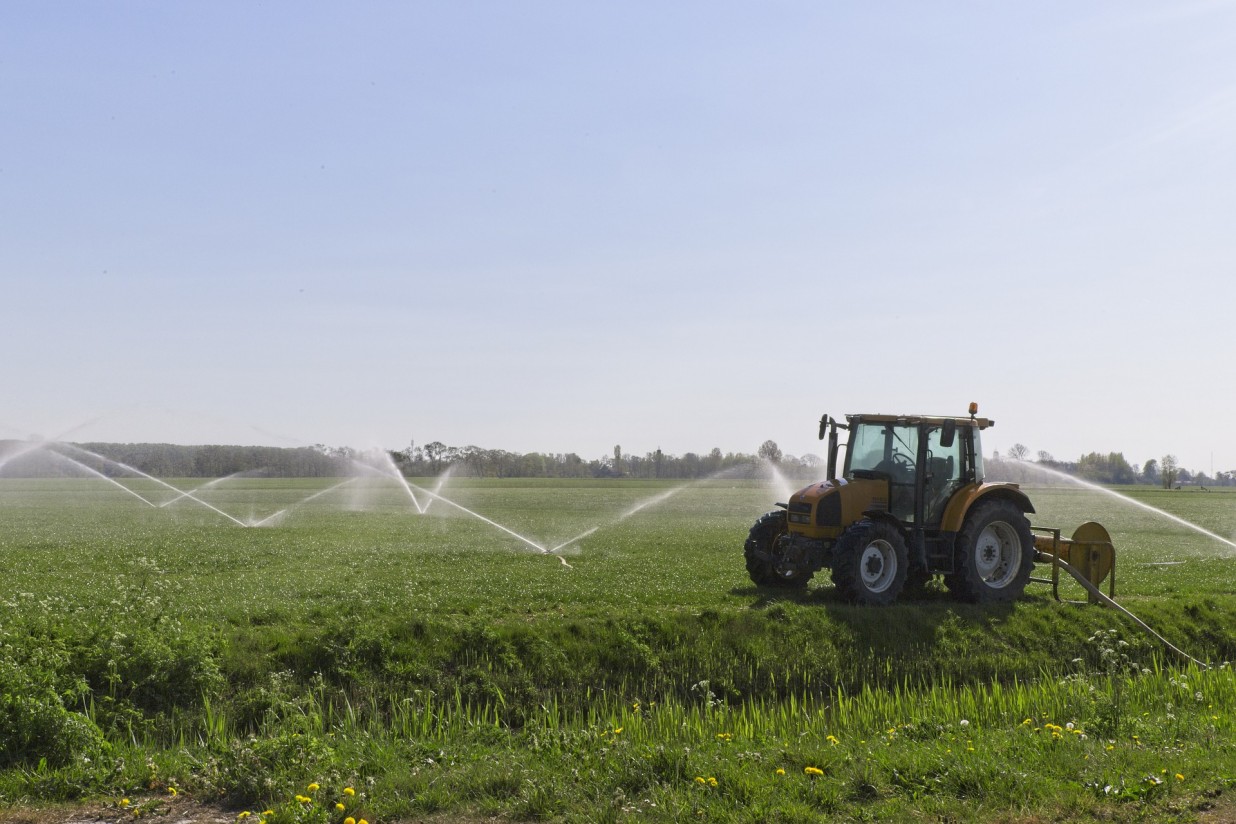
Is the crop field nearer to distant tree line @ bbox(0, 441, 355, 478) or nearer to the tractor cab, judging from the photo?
the tractor cab

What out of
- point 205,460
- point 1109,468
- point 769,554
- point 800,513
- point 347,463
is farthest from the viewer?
point 1109,468

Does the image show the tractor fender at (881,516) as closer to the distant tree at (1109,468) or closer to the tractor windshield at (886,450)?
the tractor windshield at (886,450)

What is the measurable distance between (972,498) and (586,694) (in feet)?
25.9

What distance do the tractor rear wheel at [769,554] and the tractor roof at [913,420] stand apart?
227 cm

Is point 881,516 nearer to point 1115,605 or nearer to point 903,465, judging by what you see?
point 903,465

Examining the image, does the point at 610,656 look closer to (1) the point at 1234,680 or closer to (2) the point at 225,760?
(2) the point at 225,760

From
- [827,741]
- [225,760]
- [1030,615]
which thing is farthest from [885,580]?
[225,760]

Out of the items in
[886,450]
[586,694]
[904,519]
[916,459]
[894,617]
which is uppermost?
[886,450]

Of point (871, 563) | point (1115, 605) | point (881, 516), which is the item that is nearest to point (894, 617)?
point (871, 563)

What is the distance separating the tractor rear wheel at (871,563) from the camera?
55.1 feet

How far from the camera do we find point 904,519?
59.1 feet

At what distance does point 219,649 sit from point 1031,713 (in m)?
9.97

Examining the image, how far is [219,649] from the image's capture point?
1359 centimetres

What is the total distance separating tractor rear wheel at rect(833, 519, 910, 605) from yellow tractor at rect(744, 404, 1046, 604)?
0.05ft
